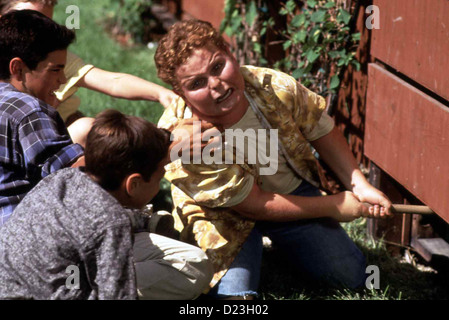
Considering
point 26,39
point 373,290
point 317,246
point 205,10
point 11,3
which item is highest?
point 11,3

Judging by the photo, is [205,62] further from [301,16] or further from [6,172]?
[301,16]

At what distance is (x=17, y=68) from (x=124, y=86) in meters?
0.87

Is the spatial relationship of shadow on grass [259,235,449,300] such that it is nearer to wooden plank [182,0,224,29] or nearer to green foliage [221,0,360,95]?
green foliage [221,0,360,95]

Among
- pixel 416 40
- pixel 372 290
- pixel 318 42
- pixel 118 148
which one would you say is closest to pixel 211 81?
pixel 118 148

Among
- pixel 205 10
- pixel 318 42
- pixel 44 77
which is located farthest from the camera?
pixel 205 10

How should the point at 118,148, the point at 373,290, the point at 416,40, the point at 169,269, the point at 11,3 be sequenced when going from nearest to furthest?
the point at 118,148 < the point at 169,269 < the point at 416,40 < the point at 373,290 < the point at 11,3

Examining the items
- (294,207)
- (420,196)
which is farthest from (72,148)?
(420,196)

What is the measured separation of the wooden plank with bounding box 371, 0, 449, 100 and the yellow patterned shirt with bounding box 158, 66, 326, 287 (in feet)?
1.44

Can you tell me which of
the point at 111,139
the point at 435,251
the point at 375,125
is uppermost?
the point at 111,139

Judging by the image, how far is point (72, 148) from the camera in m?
2.89

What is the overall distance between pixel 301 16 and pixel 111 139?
212cm

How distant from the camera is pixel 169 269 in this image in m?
2.93

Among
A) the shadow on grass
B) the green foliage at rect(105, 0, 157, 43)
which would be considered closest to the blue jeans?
the shadow on grass

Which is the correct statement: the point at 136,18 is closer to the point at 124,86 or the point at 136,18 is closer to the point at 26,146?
the point at 124,86
